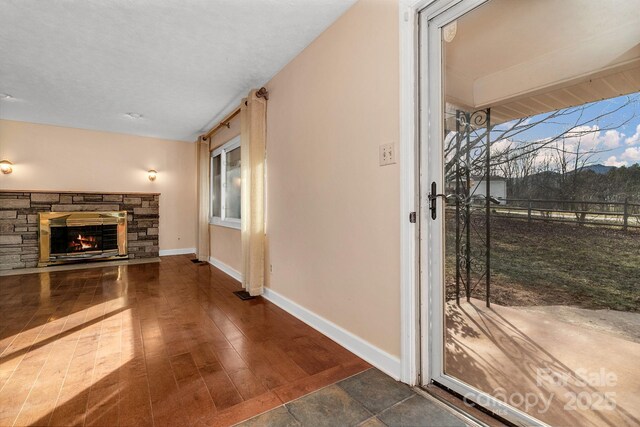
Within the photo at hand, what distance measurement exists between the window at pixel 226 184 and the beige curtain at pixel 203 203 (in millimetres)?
123

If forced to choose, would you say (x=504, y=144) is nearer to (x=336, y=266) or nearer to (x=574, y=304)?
(x=574, y=304)

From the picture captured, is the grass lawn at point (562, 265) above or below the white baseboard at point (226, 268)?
above

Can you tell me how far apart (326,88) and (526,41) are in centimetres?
134

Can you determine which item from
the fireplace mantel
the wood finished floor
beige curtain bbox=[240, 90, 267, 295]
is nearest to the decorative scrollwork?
the wood finished floor

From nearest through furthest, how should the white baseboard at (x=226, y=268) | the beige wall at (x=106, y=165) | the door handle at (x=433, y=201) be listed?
the door handle at (x=433, y=201) → the white baseboard at (x=226, y=268) → the beige wall at (x=106, y=165)

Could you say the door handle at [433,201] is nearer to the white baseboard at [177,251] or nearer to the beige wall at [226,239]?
the beige wall at [226,239]

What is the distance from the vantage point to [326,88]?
230cm

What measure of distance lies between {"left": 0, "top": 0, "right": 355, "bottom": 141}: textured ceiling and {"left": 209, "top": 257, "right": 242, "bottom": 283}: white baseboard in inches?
90.6

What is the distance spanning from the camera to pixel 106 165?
5312 mm

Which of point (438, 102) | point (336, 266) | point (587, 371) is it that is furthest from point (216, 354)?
point (438, 102)

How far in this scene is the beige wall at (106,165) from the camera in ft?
15.4

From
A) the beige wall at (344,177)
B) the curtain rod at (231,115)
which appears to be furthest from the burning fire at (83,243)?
the beige wall at (344,177)

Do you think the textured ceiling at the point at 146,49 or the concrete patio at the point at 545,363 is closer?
the concrete patio at the point at 545,363

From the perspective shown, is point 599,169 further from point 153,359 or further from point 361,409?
point 153,359
